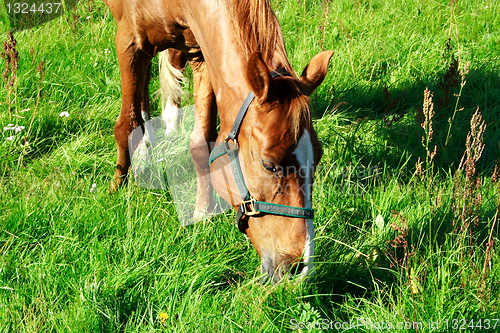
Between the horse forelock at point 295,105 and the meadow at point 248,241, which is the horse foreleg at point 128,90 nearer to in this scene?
the meadow at point 248,241

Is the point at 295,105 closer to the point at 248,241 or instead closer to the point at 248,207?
the point at 248,207

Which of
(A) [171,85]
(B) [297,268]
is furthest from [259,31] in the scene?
(A) [171,85]

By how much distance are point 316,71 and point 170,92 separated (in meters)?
1.89

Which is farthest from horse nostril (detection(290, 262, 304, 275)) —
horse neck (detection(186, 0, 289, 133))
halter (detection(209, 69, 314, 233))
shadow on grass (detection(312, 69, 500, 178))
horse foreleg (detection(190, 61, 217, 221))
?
shadow on grass (detection(312, 69, 500, 178))

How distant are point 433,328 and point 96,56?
4.13 metres

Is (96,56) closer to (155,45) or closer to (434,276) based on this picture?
(155,45)

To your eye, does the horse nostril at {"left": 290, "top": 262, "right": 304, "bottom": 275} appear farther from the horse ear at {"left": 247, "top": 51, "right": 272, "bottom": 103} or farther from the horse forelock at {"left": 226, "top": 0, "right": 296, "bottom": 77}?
the horse forelock at {"left": 226, "top": 0, "right": 296, "bottom": 77}

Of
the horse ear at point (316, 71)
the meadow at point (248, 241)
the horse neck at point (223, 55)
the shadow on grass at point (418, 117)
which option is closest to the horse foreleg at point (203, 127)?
the meadow at point (248, 241)

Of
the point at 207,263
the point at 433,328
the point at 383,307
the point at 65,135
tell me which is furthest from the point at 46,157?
the point at 433,328

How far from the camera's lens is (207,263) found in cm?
243

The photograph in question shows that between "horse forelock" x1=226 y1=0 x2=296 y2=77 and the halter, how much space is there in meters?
0.14

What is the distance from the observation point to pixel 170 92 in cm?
374

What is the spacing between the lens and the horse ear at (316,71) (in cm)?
216

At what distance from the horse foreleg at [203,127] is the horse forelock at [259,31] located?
102 centimetres
